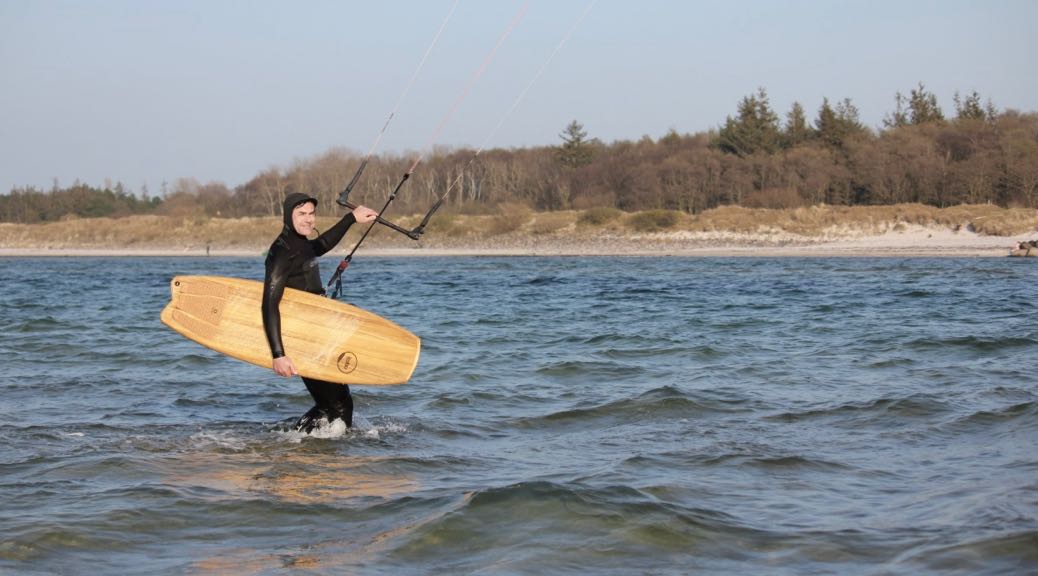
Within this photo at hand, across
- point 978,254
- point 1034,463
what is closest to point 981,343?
point 1034,463

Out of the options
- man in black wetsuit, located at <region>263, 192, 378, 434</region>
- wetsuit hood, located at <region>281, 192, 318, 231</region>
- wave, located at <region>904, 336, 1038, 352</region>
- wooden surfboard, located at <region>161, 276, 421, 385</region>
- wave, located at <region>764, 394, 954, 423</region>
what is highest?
wetsuit hood, located at <region>281, 192, 318, 231</region>

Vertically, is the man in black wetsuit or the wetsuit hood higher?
the wetsuit hood

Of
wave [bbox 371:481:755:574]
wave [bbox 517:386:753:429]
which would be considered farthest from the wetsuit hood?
wave [bbox 517:386:753:429]

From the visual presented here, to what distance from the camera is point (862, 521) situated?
219 inches

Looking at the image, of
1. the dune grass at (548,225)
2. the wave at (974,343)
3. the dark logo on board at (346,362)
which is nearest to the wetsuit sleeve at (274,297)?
the dark logo on board at (346,362)

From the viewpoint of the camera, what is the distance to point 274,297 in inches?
283

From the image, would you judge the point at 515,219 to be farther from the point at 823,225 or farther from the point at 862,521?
the point at 862,521

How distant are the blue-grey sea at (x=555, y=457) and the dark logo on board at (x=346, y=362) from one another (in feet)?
1.97

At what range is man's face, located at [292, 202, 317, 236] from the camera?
23.6 feet

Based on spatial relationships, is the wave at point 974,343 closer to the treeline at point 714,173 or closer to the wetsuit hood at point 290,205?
the wetsuit hood at point 290,205

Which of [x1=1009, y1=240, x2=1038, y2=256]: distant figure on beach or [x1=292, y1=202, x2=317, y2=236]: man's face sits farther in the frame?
[x1=1009, y1=240, x2=1038, y2=256]: distant figure on beach

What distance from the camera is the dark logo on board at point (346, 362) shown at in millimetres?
7500

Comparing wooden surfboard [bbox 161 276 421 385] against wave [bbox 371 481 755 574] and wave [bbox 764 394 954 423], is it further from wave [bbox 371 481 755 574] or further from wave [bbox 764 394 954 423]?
wave [bbox 764 394 954 423]

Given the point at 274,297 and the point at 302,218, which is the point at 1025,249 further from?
the point at 274,297
